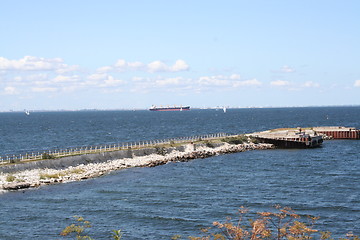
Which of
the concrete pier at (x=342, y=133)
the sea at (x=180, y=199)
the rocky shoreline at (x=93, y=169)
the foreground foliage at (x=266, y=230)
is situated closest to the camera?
the foreground foliage at (x=266, y=230)

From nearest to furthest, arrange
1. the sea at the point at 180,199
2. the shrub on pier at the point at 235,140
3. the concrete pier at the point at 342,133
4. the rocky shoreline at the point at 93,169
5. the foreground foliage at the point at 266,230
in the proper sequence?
the foreground foliage at the point at 266,230, the sea at the point at 180,199, the rocky shoreline at the point at 93,169, the shrub on pier at the point at 235,140, the concrete pier at the point at 342,133

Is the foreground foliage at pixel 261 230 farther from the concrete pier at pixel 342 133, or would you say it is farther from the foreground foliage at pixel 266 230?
the concrete pier at pixel 342 133

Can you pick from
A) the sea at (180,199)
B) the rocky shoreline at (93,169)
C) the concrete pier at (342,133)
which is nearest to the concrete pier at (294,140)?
the rocky shoreline at (93,169)

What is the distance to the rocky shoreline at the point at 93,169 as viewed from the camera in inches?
2113

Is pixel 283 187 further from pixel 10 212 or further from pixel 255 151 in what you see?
pixel 255 151

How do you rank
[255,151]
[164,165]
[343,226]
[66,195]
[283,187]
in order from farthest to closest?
[255,151] < [164,165] < [283,187] < [66,195] < [343,226]

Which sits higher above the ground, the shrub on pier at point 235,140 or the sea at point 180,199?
the shrub on pier at point 235,140

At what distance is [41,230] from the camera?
35.8m

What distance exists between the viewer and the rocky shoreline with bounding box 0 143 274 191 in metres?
53.7

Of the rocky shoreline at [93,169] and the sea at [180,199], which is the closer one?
the sea at [180,199]

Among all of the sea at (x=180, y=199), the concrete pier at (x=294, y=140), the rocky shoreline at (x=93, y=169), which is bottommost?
the sea at (x=180, y=199)

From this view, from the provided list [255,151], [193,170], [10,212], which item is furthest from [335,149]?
[10,212]

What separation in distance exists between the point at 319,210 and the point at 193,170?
1130 inches

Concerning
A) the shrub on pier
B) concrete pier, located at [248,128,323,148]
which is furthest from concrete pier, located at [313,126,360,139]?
the shrub on pier
